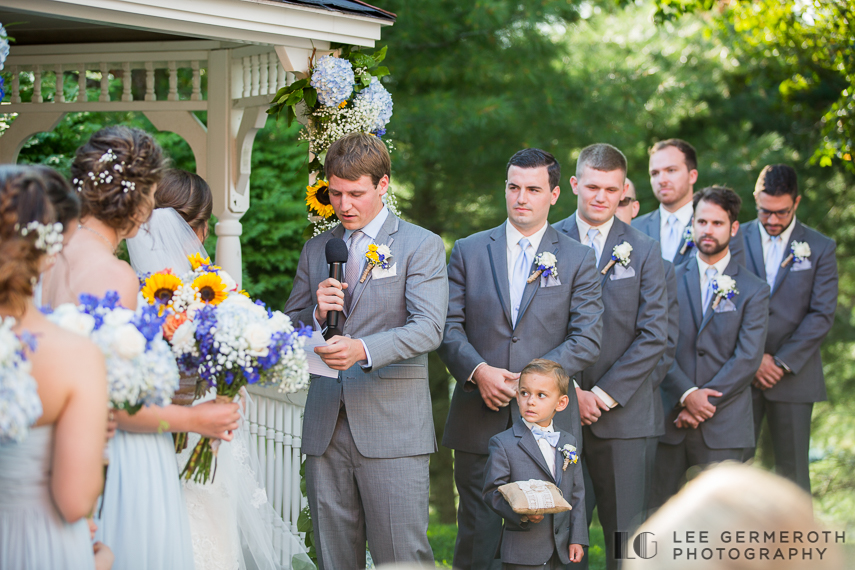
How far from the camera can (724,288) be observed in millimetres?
5746

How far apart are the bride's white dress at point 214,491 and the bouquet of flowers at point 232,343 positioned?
569 millimetres

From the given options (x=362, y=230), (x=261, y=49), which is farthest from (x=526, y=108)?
(x=362, y=230)

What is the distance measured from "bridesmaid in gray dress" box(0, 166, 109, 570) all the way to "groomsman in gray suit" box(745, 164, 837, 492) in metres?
5.17

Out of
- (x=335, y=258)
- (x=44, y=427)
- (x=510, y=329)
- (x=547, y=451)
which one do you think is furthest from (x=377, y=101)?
(x=44, y=427)

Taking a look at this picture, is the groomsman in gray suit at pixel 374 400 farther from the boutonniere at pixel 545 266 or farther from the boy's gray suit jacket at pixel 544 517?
the boutonniere at pixel 545 266

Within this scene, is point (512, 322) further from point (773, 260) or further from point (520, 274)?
point (773, 260)

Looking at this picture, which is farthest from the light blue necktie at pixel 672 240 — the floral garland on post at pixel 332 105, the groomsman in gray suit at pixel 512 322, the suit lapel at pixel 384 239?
the suit lapel at pixel 384 239

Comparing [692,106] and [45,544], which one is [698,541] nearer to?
[45,544]

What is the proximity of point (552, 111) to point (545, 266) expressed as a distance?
654 cm

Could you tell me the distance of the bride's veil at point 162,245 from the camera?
13.0ft

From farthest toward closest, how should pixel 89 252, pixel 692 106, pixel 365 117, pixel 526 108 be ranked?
pixel 692 106, pixel 526 108, pixel 365 117, pixel 89 252

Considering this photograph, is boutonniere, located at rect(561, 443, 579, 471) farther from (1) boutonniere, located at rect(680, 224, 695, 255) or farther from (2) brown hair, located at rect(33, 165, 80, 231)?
(1) boutonniere, located at rect(680, 224, 695, 255)

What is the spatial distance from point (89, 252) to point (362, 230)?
150 centimetres

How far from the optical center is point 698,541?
1556 millimetres
